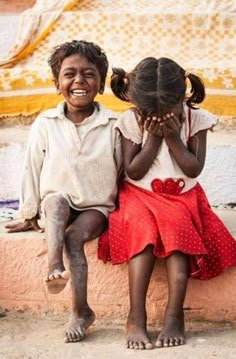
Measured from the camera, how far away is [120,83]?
11.0 ft

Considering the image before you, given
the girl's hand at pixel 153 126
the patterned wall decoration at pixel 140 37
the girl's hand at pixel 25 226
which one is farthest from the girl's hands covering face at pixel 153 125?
the patterned wall decoration at pixel 140 37

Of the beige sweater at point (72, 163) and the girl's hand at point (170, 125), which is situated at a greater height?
the girl's hand at point (170, 125)

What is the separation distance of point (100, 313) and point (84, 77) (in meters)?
1.05

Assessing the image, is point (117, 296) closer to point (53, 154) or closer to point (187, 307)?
point (187, 307)

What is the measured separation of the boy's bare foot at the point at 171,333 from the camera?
2.95 meters

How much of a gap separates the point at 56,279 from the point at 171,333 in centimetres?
52

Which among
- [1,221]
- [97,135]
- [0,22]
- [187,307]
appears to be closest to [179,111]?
[97,135]

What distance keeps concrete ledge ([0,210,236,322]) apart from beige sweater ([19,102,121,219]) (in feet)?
0.55

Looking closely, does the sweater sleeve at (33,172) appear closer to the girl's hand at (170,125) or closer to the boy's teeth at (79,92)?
the boy's teeth at (79,92)

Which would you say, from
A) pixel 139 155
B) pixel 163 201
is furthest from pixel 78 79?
pixel 163 201

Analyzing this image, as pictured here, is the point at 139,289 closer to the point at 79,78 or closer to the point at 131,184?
the point at 131,184

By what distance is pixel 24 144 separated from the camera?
14.4 feet

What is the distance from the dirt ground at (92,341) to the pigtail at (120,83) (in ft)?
3.34

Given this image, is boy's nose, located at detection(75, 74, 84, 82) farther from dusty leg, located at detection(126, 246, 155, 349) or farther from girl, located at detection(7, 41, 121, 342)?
dusty leg, located at detection(126, 246, 155, 349)
